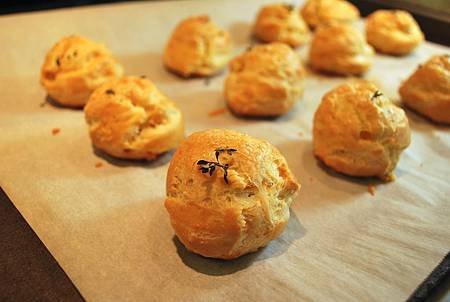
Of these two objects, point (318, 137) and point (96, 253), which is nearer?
point (96, 253)

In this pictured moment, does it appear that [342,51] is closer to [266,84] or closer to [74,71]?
[266,84]

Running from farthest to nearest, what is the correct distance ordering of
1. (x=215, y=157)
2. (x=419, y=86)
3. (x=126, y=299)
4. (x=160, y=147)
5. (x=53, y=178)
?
1. (x=419, y=86)
2. (x=160, y=147)
3. (x=53, y=178)
4. (x=215, y=157)
5. (x=126, y=299)

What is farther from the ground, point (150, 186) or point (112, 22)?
point (112, 22)

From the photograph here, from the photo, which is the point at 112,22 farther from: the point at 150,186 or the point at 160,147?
the point at 150,186

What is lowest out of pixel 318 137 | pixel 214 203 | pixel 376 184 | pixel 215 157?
pixel 376 184

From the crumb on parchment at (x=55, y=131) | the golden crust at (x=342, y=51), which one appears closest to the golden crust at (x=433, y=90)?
the golden crust at (x=342, y=51)

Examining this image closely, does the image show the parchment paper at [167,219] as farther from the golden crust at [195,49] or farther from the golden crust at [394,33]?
the golden crust at [394,33]

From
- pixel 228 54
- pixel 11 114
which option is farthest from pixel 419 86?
pixel 11 114

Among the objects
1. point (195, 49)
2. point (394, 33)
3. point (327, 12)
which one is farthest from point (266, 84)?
point (327, 12)

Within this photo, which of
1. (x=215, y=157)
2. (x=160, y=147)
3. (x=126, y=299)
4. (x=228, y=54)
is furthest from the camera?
(x=228, y=54)
